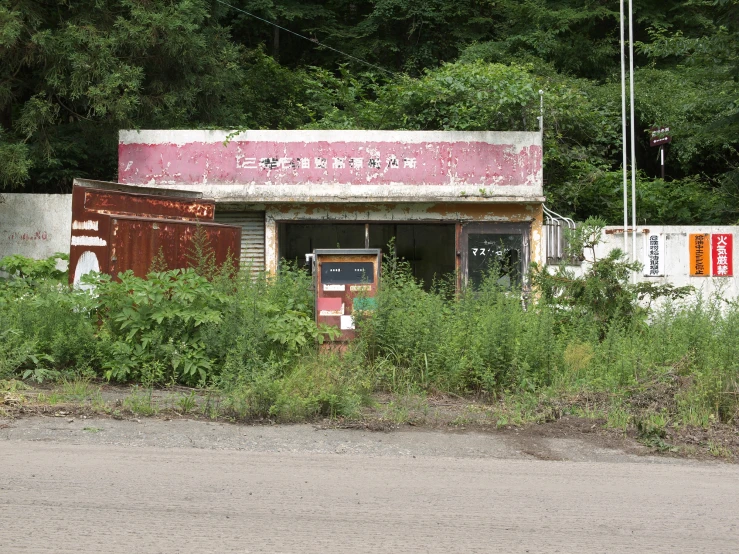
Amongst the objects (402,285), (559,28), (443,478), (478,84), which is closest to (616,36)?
(559,28)

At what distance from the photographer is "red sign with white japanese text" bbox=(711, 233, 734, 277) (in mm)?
15398

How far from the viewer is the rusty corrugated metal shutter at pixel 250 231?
15.0 meters

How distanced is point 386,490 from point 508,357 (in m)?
3.78

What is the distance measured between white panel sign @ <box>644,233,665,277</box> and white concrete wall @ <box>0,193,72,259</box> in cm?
1094

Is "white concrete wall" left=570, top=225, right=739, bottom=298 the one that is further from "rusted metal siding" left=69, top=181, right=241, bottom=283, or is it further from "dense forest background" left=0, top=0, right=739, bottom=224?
"rusted metal siding" left=69, top=181, right=241, bottom=283

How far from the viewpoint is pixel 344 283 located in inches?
388

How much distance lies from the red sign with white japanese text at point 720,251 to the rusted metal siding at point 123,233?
9370 mm

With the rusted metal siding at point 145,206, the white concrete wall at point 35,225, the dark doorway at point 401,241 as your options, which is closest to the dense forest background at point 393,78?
the white concrete wall at point 35,225

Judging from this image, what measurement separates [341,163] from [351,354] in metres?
6.64

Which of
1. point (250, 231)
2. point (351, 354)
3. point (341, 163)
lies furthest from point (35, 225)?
point (351, 354)

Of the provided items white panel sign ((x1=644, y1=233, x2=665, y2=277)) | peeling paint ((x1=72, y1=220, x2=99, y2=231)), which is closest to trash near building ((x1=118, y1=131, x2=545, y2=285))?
white panel sign ((x1=644, y1=233, x2=665, y2=277))

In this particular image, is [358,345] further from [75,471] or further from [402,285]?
[75,471]

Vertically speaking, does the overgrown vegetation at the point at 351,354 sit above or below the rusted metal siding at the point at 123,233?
below

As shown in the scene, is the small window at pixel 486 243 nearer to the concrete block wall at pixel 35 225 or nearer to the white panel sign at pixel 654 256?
the white panel sign at pixel 654 256
